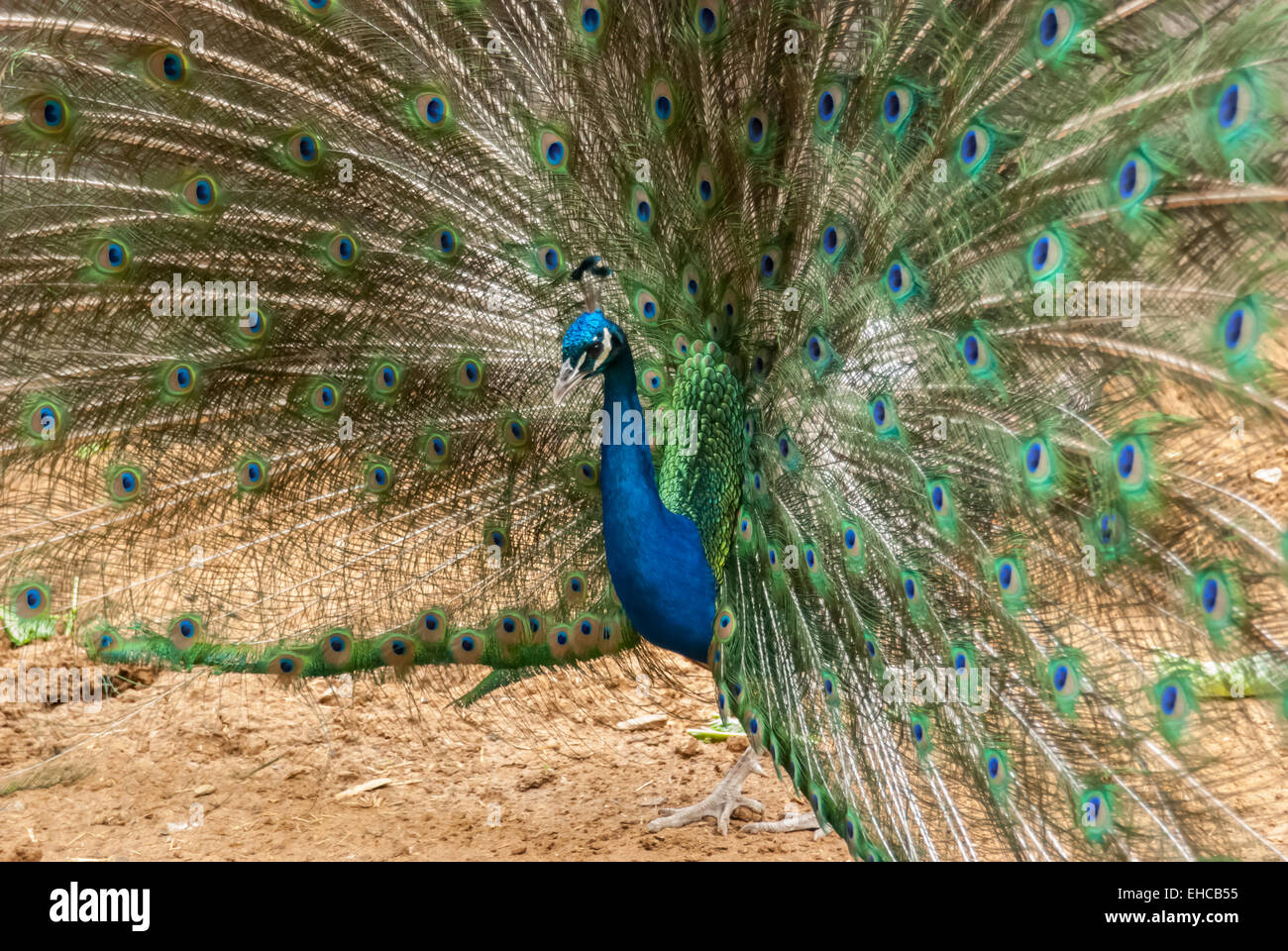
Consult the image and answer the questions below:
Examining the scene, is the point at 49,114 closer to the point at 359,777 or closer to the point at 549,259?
the point at 549,259

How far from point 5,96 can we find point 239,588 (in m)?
1.46

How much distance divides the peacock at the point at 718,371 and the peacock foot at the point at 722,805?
12 millimetres

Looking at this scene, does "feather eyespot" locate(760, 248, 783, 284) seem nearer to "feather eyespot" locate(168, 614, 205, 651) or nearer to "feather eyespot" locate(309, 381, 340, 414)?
"feather eyespot" locate(309, 381, 340, 414)

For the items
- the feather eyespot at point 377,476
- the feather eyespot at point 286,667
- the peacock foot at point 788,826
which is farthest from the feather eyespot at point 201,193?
the peacock foot at point 788,826

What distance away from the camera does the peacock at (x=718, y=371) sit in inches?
76.5

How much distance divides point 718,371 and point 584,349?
41 cm

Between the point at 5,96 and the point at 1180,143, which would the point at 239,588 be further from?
the point at 1180,143

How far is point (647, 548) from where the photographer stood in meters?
2.80

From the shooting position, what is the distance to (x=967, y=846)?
7.37 ft

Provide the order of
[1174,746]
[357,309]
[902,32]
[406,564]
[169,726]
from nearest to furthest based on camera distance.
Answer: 1. [1174,746]
2. [902,32]
3. [357,309]
4. [406,564]
5. [169,726]

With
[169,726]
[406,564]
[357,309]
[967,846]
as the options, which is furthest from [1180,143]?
[169,726]

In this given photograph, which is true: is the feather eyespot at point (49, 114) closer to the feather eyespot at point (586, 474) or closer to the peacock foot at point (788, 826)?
the feather eyespot at point (586, 474)

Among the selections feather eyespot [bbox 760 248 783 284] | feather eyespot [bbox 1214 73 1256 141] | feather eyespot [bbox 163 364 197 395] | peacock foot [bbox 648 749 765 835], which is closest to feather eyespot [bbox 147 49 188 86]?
feather eyespot [bbox 163 364 197 395]

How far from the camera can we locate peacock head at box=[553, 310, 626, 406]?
252 centimetres
